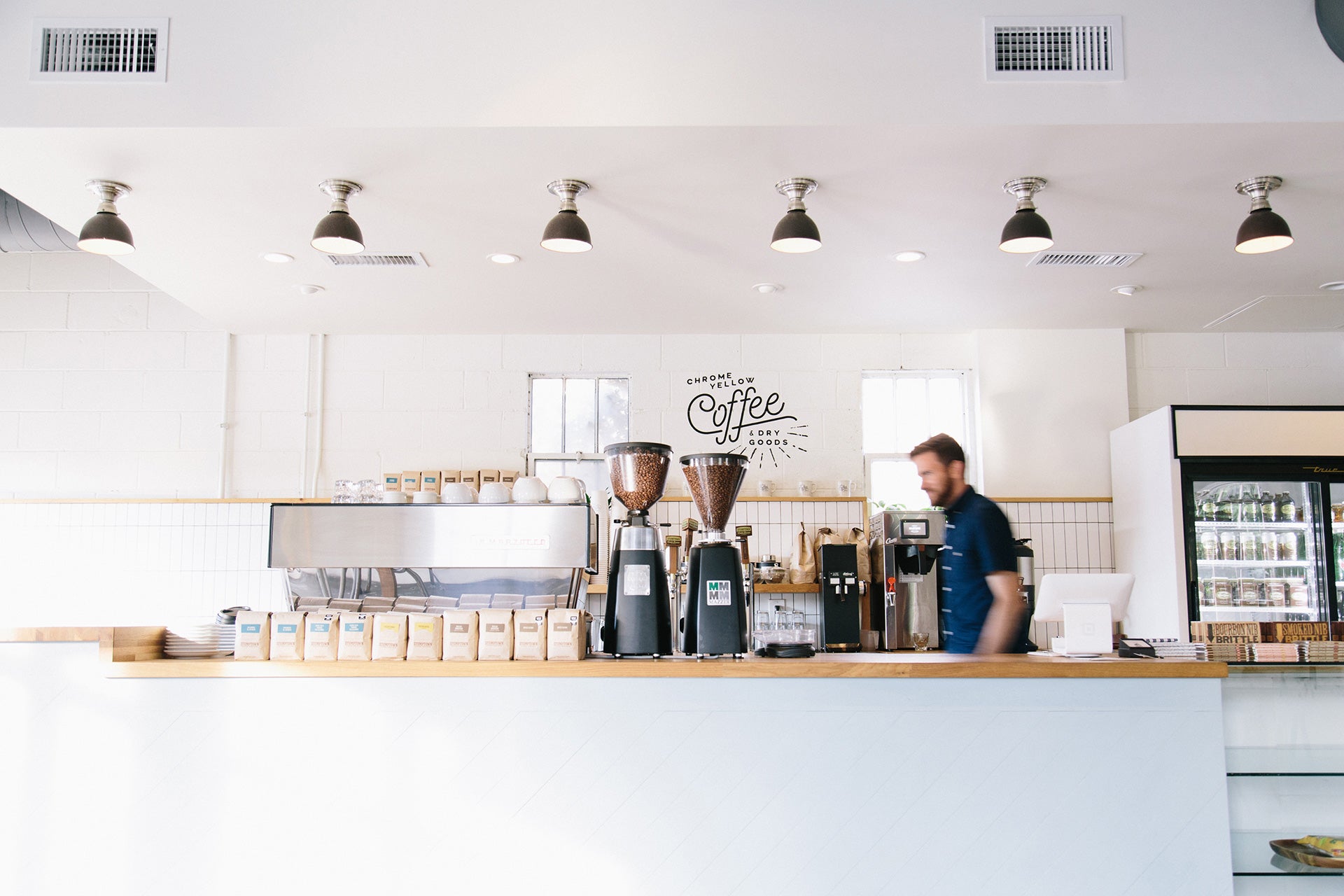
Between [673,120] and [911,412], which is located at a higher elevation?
[673,120]

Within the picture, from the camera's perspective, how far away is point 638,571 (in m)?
2.84

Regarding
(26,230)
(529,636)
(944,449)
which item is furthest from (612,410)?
(529,636)

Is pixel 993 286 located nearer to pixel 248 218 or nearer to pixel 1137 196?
pixel 1137 196

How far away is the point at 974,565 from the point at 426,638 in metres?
1.87

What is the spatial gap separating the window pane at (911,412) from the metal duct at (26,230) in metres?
4.70

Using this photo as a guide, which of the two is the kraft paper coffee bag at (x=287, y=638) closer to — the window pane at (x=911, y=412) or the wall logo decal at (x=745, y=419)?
the wall logo decal at (x=745, y=419)

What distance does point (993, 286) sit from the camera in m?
5.07

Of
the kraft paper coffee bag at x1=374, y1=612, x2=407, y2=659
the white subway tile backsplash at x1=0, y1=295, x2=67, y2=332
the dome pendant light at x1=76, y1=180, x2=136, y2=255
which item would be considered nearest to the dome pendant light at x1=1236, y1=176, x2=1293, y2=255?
the kraft paper coffee bag at x1=374, y1=612, x2=407, y2=659

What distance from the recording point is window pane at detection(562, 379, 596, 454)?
Answer: 6.06 m

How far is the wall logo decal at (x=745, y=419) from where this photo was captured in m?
6.00

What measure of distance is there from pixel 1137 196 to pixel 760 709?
2.62 metres

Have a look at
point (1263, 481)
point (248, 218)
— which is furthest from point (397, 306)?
point (1263, 481)

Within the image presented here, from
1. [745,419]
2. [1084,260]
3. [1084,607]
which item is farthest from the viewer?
[745,419]

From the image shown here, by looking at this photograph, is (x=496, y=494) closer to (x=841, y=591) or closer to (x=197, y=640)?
(x=197, y=640)
